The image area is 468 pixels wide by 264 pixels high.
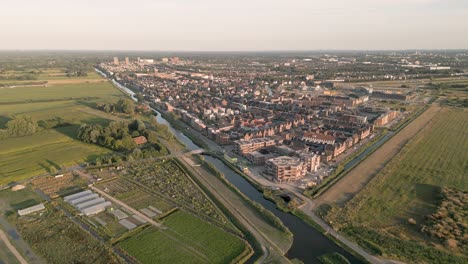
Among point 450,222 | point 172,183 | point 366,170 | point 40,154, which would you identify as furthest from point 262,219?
point 40,154

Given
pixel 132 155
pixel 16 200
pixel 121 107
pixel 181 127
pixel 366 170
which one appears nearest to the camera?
pixel 16 200

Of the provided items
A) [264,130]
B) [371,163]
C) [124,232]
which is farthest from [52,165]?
[371,163]

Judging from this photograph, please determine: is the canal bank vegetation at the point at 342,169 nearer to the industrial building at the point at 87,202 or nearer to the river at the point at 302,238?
the river at the point at 302,238

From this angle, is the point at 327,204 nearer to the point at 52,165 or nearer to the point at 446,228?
the point at 446,228

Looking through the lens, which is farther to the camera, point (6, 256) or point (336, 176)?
point (336, 176)

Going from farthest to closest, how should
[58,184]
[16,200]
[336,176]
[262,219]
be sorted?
[336,176] < [58,184] < [16,200] < [262,219]

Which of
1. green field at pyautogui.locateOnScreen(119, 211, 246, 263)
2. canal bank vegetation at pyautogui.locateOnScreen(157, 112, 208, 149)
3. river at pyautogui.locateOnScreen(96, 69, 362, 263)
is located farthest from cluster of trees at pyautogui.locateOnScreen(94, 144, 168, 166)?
green field at pyautogui.locateOnScreen(119, 211, 246, 263)

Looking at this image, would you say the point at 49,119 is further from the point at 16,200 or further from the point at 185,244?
the point at 185,244
